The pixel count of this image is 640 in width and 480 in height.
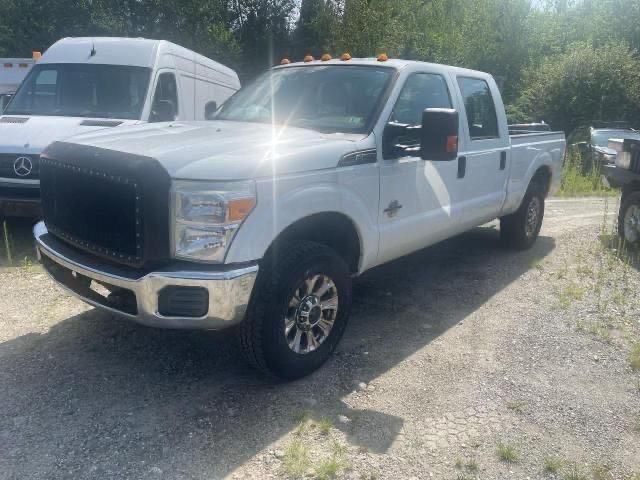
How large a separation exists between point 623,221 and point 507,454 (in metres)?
5.07

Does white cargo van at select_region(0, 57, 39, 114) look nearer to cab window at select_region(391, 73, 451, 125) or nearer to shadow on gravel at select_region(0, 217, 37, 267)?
shadow on gravel at select_region(0, 217, 37, 267)

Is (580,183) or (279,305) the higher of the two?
(279,305)

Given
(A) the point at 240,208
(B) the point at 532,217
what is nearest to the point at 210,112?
(A) the point at 240,208

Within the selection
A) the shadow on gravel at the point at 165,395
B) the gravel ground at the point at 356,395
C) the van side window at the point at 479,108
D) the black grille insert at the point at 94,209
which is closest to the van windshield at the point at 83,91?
the gravel ground at the point at 356,395

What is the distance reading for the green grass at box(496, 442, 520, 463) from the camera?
328 centimetres

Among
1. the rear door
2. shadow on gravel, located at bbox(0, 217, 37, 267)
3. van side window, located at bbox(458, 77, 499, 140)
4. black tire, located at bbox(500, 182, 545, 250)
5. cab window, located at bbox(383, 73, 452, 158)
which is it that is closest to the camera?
cab window, located at bbox(383, 73, 452, 158)

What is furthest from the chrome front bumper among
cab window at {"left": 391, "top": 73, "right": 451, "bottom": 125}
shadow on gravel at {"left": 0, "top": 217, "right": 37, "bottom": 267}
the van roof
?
the van roof

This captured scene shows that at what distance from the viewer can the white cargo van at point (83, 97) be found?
6.40 meters

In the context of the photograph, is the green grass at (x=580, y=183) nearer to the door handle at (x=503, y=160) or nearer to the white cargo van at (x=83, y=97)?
the door handle at (x=503, y=160)

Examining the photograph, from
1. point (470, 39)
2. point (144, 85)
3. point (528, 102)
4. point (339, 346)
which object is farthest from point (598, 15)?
point (339, 346)

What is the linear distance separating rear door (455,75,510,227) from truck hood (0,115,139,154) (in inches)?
139

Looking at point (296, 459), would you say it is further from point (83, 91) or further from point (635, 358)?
point (83, 91)

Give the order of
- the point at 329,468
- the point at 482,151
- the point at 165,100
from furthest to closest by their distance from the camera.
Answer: the point at 165,100 → the point at 482,151 → the point at 329,468

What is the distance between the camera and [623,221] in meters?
7.46
